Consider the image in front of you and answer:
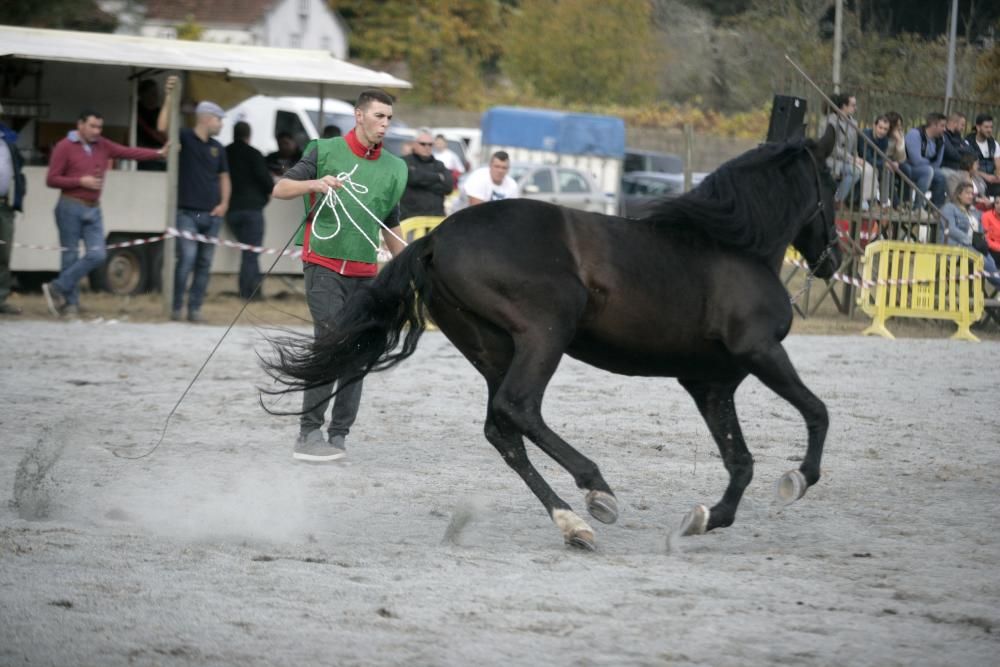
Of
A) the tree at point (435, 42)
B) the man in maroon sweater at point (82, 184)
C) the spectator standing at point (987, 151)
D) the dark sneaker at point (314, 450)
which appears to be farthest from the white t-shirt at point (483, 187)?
the tree at point (435, 42)

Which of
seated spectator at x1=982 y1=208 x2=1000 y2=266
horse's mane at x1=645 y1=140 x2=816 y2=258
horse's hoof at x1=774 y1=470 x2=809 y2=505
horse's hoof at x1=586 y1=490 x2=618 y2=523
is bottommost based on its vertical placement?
horse's hoof at x1=586 y1=490 x2=618 y2=523

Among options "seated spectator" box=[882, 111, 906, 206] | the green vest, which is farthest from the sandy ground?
"seated spectator" box=[882, 111, 906, 206]

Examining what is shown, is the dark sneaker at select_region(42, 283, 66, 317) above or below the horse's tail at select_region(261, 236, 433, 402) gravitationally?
below

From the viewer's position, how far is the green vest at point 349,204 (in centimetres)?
776

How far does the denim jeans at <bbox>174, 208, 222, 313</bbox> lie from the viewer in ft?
49.4

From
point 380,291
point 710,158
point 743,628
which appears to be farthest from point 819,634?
point 710,158

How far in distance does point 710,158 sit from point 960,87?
16.8 metres

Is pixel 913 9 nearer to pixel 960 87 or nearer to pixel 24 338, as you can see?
pixel 960 87

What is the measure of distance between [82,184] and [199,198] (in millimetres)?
1317

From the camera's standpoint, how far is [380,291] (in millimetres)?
6555

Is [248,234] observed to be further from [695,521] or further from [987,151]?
[695,521]

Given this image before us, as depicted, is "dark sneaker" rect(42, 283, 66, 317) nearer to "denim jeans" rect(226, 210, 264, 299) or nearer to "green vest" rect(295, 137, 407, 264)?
"denim jeans" rect(226, 210, 264, 299)

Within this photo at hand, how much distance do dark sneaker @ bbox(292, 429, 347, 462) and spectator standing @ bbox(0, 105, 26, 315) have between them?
7567 mm

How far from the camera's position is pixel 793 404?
20.7 ft
